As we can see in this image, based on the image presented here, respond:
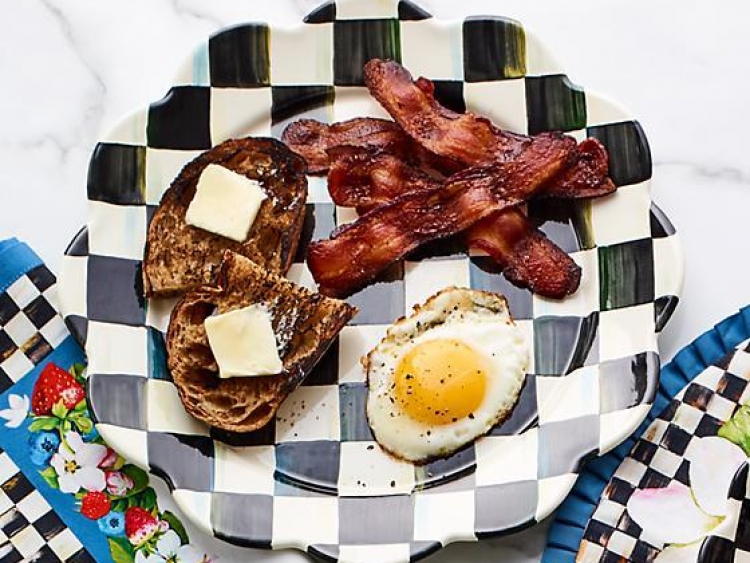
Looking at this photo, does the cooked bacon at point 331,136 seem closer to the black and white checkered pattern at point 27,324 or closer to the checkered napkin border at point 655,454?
the black and white checkered pattern at point 27,324

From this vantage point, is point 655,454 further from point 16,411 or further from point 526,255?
point 16,411

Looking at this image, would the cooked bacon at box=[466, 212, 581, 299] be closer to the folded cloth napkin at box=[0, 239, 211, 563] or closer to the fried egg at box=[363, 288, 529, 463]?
the fried egg at box=[363, 288, 529, 463]

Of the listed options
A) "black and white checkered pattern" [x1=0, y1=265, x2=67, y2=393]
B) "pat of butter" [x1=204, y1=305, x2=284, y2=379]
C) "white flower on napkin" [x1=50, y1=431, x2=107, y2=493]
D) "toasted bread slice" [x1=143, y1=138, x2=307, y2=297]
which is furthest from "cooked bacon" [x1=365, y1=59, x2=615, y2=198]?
"white flower on napkin" [x1=50, y1=431, x2=107, y2=493]

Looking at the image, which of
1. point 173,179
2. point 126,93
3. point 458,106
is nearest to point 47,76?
point 126,93

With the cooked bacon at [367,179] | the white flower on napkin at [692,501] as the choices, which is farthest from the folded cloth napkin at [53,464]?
the white flower on napkin at [692,501]

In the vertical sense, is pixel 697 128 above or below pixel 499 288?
above

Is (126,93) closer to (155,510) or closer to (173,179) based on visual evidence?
(173,179)
